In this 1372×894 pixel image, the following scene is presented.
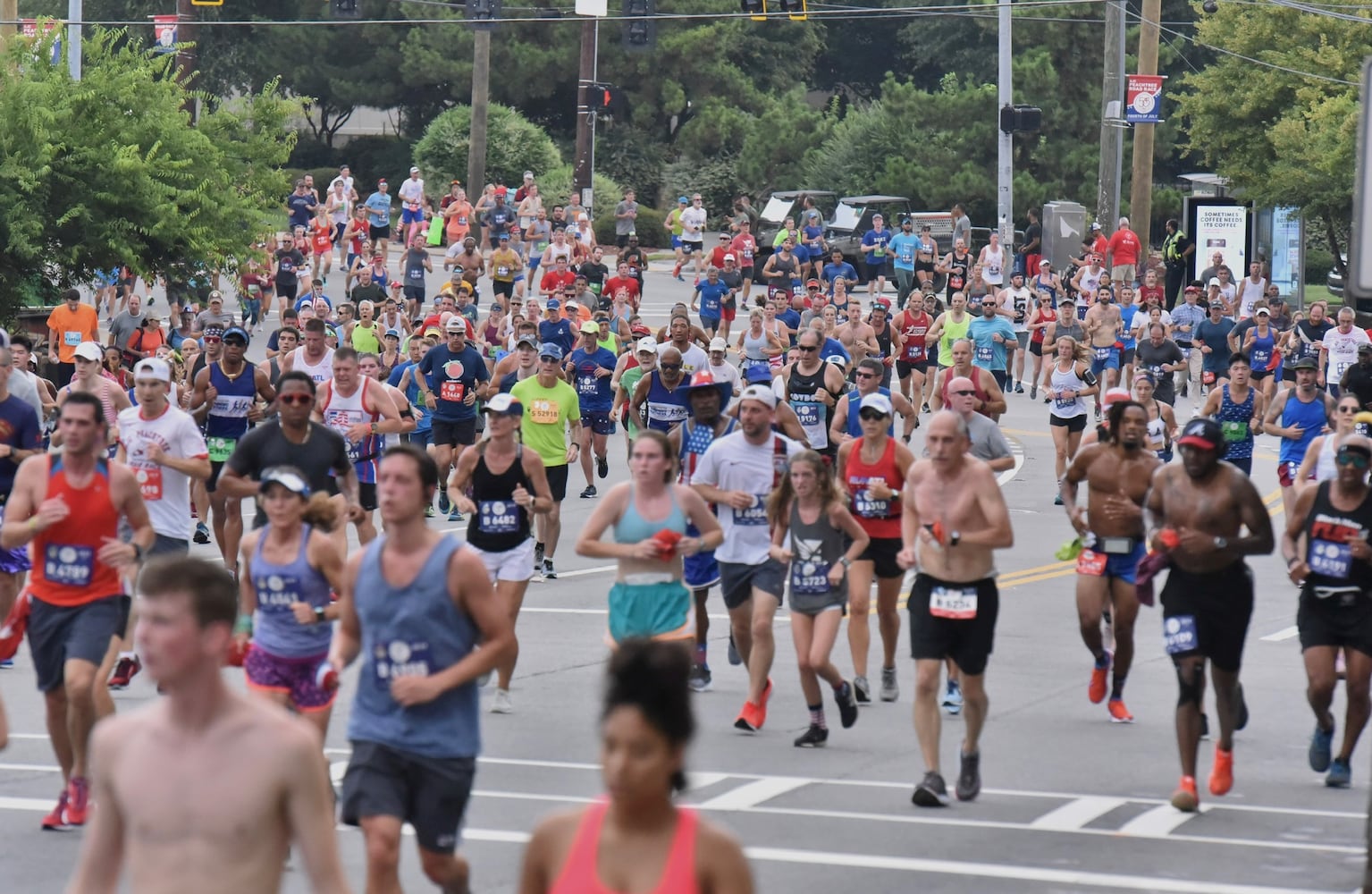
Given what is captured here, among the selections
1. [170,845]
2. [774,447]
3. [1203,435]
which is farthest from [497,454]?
[170,845]

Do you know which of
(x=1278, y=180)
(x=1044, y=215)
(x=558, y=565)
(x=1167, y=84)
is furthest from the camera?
(x=1167, y=84)

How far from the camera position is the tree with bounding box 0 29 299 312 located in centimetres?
2559

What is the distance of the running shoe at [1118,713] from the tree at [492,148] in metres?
45.0

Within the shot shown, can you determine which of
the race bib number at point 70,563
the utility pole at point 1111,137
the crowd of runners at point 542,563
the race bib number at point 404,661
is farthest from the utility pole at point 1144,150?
the race bib number at point 404,661

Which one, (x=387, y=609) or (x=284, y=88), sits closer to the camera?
(x=387, y=609)

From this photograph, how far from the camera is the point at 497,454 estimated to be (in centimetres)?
→ 1287

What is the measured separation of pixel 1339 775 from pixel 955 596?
2367 millimetres

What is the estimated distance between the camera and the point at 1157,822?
10328mm

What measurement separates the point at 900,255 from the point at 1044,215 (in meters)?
5.81

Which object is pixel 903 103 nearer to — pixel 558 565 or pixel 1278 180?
pixel 1278 180

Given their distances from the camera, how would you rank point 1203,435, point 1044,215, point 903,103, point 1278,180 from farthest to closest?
point 903,103 → point 1044,215 → point 1278,180 → point 1203,435

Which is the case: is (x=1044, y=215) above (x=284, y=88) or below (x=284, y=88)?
below

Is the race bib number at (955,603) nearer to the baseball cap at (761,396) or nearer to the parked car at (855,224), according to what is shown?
the baseball cap at (761,396)

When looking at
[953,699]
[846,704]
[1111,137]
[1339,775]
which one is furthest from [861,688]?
[1111,137]
